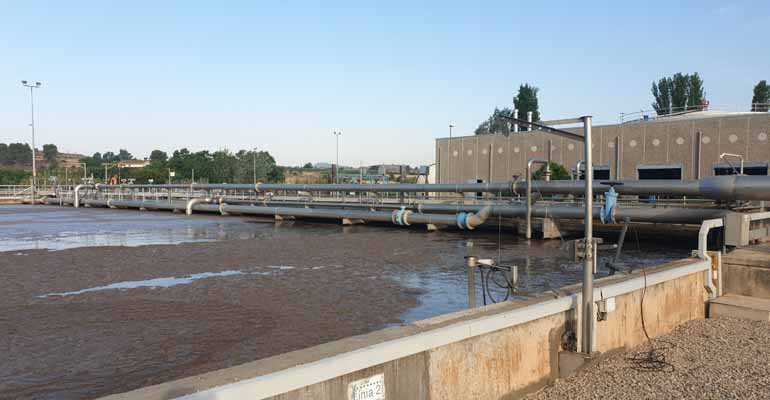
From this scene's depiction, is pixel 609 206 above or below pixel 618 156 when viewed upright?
below

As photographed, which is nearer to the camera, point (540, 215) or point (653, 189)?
point (653, 189)

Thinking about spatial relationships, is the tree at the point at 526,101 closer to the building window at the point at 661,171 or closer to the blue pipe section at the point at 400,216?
the building window at the point at 661,171

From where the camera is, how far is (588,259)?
5.64 m

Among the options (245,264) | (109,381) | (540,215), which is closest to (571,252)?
(109,381)

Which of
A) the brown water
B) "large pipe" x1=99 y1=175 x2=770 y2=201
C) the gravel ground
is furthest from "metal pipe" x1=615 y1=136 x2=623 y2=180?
the gravel ground

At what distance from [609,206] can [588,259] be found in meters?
9.82

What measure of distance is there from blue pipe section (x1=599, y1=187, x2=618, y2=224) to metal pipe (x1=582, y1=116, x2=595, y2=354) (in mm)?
9398

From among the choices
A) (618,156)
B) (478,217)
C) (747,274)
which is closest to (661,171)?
(618,156)

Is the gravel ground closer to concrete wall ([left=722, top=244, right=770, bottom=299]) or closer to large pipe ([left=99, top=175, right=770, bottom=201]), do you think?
concrete wall ([left=722, top=244, right=770, bottom=299])

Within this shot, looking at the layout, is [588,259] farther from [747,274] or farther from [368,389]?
[747,274]

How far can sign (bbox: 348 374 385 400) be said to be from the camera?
402 centimetres

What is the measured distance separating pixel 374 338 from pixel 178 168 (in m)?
108

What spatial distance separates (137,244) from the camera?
17250 mm

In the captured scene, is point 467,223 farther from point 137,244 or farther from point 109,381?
point 109,381
